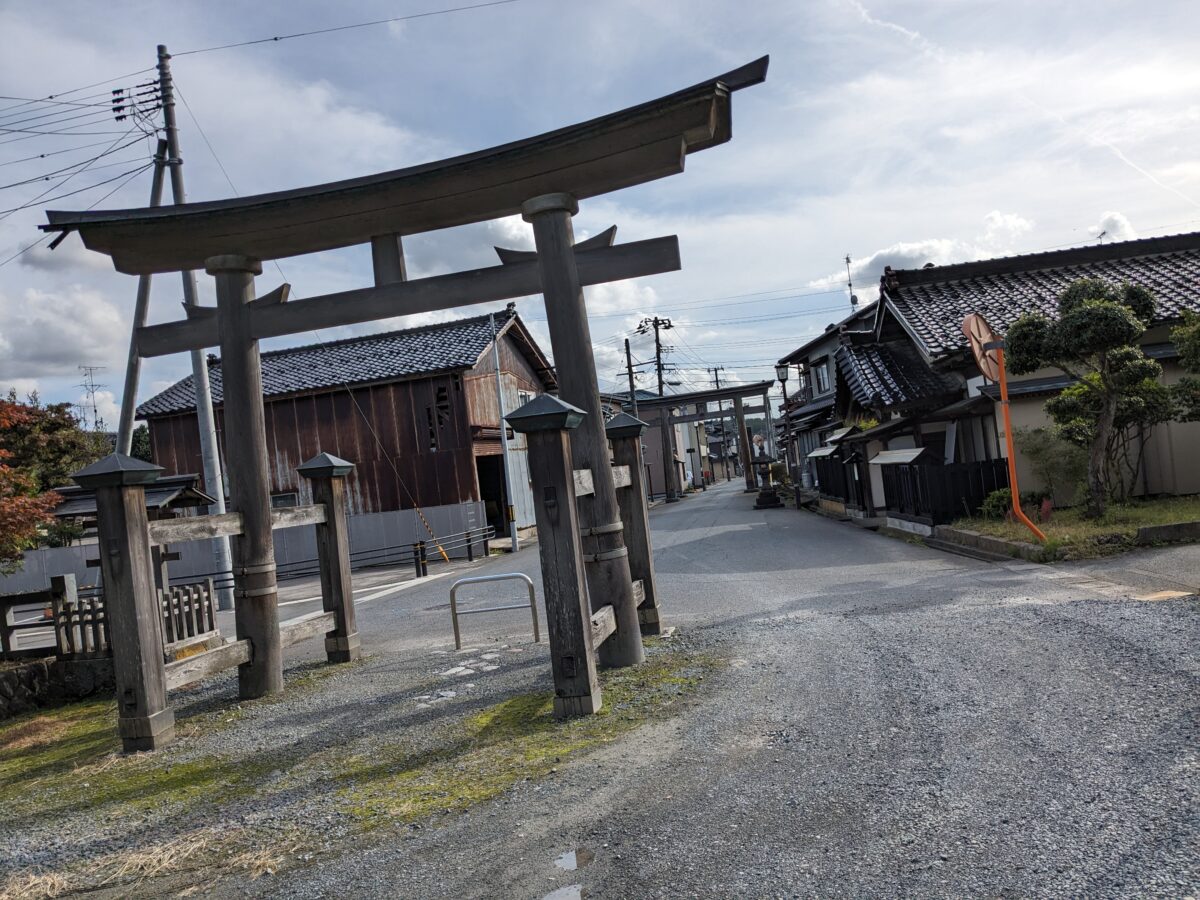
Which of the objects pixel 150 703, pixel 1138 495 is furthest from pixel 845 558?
pixel 150 703

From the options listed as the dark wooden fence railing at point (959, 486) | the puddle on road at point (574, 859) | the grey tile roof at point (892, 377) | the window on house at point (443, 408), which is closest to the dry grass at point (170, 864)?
the puddle on road at point (574, 859)

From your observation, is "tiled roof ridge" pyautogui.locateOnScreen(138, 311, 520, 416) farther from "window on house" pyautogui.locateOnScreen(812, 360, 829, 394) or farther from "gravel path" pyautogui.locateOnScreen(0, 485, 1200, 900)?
"gravel path" pyautogui.locateOnScreen(0, 485, 1200, 900)

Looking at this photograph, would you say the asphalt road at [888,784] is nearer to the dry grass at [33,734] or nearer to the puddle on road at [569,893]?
the puddle on road at [569,893]

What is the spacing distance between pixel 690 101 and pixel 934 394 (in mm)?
12641

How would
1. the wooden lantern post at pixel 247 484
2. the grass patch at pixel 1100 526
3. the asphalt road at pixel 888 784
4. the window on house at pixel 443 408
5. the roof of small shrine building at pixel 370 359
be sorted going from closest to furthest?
the asphalt road at pixel 888 784 → the wooden lantern post at pixel 247 484 → the grass patch at pixel 1100 526 → the window on house at pixel 443 408 → the roof of small shrine building at pixel 370 359

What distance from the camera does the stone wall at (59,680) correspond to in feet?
27.8

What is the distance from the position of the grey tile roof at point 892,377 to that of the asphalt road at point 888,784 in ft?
34.4

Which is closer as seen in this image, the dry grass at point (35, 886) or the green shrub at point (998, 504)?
the dry grass at point (35, 886)

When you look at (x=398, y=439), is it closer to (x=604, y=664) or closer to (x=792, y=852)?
(x=604, y=664)

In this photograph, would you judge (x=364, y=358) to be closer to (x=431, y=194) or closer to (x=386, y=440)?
(x=386, y=440)

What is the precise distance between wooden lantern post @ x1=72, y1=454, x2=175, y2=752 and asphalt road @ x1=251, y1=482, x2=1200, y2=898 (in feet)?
9.54

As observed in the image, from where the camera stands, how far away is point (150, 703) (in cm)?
579

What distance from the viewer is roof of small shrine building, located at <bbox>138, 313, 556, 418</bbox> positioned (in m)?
26.7

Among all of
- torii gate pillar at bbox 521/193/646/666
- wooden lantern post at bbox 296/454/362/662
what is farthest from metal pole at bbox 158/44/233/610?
torii gate pillar at bbox 521/193/646/666
